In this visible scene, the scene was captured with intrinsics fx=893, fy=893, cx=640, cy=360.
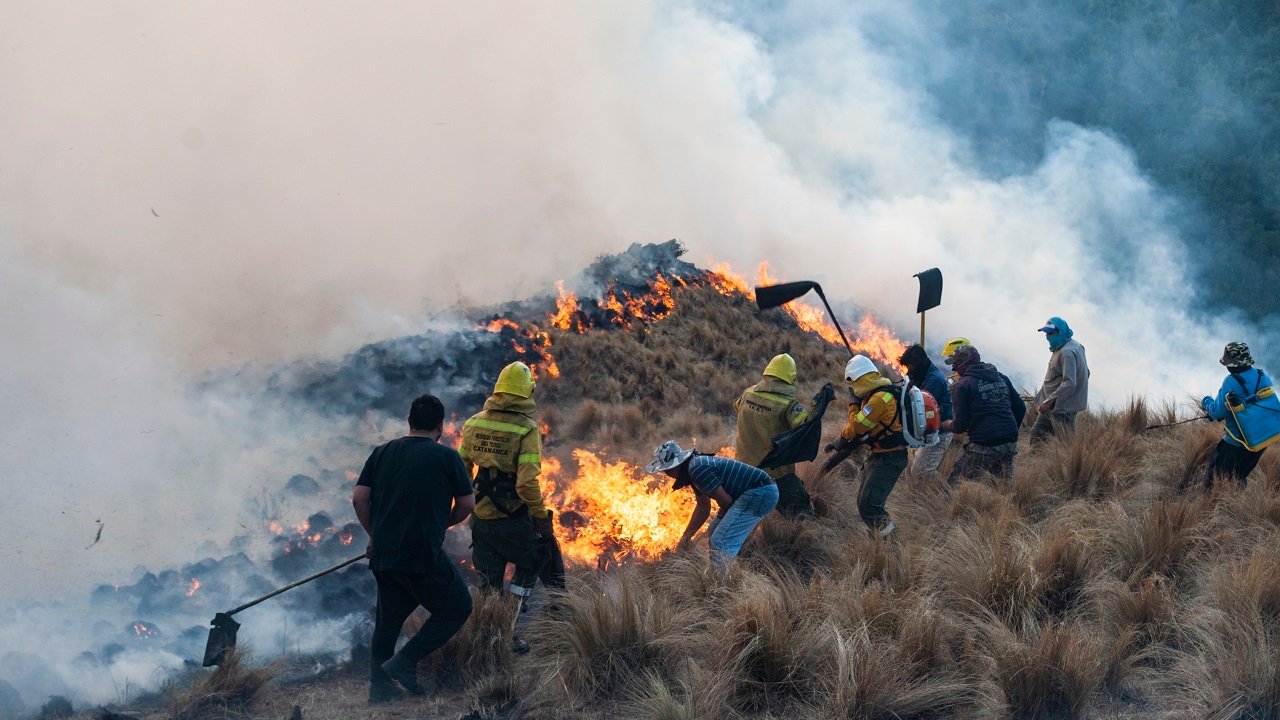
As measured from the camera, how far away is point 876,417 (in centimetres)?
642

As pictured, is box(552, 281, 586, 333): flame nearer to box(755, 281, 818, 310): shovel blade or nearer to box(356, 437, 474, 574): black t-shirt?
box(755, 281, 818, 310): shovel blade

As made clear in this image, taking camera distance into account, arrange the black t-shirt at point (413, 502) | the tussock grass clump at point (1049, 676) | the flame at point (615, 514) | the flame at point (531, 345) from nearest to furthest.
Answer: the tussock grass clump at point (1049, 676)
the black t-shirt at point (413, 502)
the flame at point (615, 514)
the flame at point (531, 345)

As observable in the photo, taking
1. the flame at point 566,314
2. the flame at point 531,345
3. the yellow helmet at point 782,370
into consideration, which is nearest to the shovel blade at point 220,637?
the yellow helmet at point 782,370

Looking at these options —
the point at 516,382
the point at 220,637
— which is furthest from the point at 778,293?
the point at 220,637

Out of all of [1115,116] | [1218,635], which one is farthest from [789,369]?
[1115,116]

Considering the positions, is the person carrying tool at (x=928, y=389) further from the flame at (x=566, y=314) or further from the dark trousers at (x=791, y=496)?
the flame at (x=566, y=314)

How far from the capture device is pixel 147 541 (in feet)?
22.8

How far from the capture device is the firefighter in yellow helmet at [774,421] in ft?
21.5

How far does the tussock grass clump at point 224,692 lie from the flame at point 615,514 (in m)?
2.63

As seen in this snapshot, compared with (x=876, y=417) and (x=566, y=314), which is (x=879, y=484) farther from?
(x=566, y=314)

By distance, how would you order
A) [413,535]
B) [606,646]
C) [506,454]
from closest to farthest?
[413,535] → [606,646] → [506,454]

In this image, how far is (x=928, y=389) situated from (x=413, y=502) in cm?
464

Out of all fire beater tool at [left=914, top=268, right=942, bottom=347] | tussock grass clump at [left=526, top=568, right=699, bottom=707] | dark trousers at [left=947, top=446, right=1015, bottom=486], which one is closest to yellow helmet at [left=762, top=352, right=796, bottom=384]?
dark trousers at [left=947, top=446, right=1015, bottom=486]

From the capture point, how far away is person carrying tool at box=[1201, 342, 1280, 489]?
6387 millimetres
